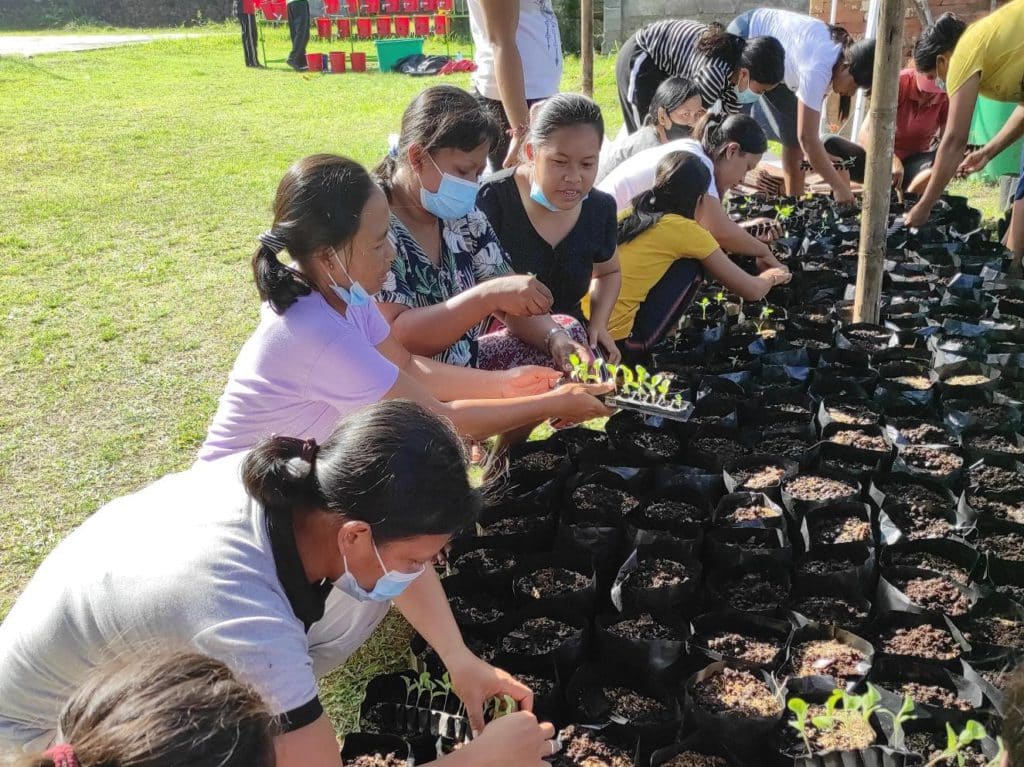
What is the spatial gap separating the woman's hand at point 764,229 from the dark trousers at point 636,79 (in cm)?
117

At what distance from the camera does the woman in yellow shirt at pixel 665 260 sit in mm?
3504

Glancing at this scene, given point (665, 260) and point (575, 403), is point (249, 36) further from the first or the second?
point (575, 403)

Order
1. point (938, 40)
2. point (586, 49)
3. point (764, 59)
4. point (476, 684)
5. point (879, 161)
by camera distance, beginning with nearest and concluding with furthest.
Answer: point (476, 684) → point (879, 161) → point (764, 59) → point (938, 40) → point (586, 49)

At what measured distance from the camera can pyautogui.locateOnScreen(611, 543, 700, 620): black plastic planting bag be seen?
219 cm

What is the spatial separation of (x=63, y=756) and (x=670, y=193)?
10.3 ft

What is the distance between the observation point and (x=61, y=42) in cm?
1928

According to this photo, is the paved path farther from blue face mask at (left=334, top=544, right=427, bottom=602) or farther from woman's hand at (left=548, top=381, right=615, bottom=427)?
blue face mask at (left=334, top=544, right=427, bottom=602)

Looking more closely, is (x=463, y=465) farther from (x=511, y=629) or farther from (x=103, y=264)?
(x=103, y=264)

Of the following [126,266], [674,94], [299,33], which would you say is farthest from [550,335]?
[299,33]

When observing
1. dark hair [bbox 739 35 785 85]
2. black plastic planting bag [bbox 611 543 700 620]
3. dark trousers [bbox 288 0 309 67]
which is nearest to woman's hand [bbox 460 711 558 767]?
black plastic planting bag [bbox 611 543 700 620]

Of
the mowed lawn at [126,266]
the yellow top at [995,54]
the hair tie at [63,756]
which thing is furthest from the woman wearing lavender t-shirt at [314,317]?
the yellow top at [995,54]

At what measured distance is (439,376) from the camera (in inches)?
102

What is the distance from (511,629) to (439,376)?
807 mm

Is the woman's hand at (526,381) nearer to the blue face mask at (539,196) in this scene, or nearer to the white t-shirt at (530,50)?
the blue face mask at (539,196)
